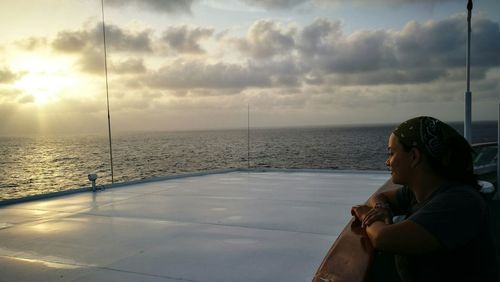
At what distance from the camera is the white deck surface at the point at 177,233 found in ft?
11.2

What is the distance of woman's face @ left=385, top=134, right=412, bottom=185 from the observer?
1.53m

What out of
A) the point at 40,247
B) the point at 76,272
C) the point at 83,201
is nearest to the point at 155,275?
the point at 76,272

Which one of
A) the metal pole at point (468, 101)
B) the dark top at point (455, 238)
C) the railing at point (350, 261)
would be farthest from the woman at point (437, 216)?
the metal pole at point (468, 101)

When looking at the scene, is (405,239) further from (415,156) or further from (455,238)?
(415,156)

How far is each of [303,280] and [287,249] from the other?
793 mm

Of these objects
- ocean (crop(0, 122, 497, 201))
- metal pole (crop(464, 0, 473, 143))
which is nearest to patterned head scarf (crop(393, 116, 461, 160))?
metal pole (crop(464, 0, 473, 143))

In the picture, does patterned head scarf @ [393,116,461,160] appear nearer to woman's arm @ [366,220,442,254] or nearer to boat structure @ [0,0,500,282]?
woman's arm @ [366,220,442,254]

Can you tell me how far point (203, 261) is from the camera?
3.61 metres

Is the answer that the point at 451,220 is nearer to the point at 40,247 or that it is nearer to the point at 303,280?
the point at 303,280

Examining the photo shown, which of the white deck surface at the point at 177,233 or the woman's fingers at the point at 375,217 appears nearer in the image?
the woman's fingers at the point at 375,217

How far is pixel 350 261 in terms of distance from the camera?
172cm

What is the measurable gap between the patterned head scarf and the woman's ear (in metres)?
0.02

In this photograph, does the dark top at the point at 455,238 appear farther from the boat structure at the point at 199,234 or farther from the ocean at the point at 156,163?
the ocean at the point at 156,163

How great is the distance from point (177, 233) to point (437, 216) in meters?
3.75
